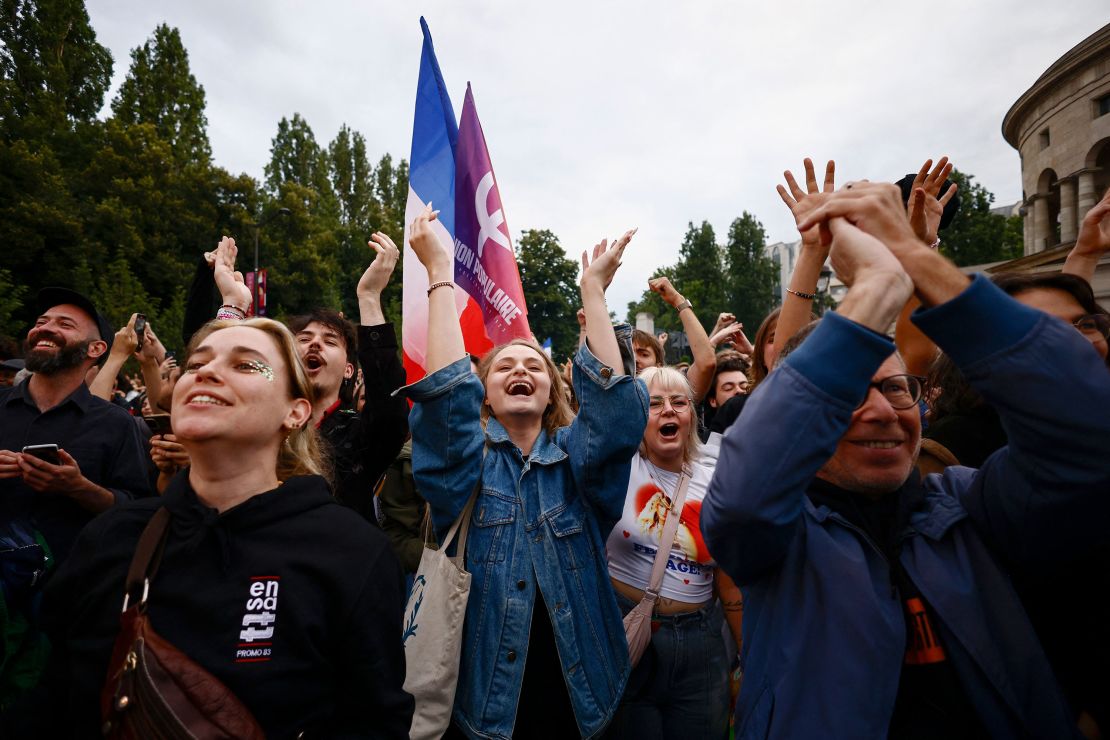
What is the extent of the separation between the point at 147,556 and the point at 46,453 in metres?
2.02

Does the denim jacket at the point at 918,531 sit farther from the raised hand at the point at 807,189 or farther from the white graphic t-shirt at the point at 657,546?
the white graphic t-shirt at the point at 657,546

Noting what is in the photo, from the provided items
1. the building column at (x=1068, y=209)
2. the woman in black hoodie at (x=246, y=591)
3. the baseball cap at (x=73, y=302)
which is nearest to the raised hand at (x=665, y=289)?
the woman in black hoodie at (x=246, y=591)

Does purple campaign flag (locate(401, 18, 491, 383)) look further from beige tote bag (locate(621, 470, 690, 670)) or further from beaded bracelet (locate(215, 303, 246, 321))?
beige tote bag (locate(621, 470, 690, 670))

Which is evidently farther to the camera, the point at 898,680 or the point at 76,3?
the point at 76,3

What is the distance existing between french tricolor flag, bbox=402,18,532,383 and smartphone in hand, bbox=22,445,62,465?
227cm

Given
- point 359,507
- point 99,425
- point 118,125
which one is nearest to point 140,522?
point 359,507

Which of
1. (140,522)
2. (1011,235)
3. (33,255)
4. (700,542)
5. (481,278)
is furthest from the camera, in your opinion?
(1011,235)

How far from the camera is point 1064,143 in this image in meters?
25.2

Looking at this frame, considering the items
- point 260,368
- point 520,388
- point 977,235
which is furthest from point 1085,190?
point 260,368

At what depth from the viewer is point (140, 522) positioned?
1.72 meters

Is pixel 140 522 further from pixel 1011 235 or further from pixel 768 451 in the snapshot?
pixel 1011 235

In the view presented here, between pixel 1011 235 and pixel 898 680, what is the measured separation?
56.7m

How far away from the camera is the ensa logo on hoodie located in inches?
60.8

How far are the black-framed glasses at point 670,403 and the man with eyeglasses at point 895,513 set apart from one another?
174cm
